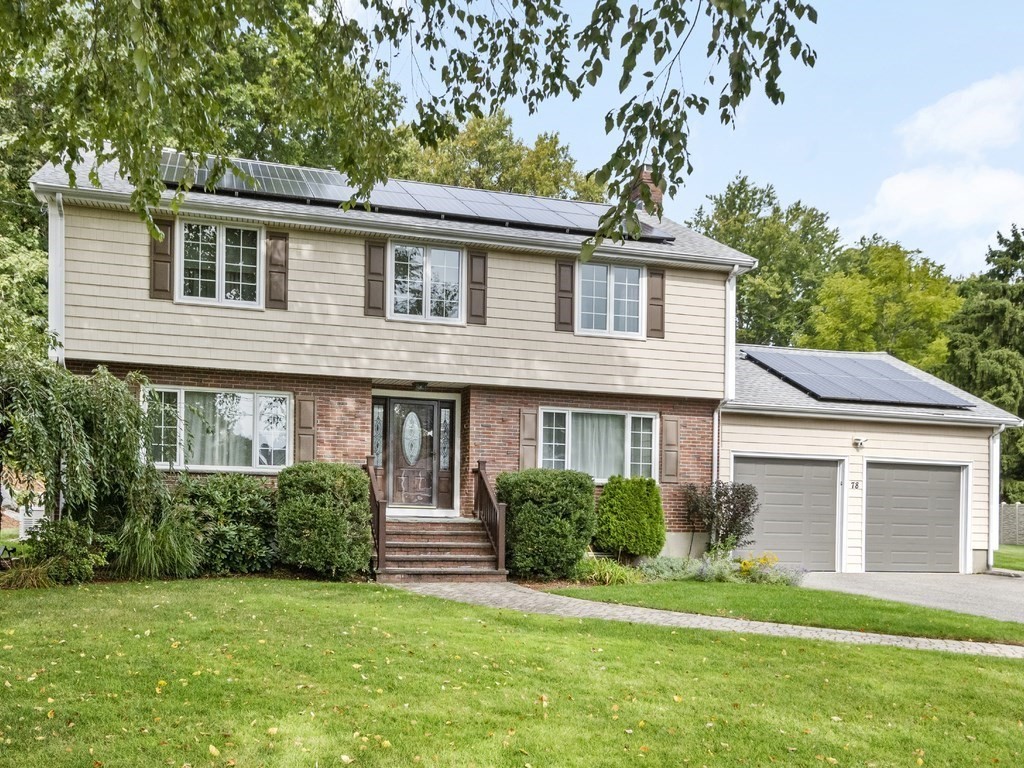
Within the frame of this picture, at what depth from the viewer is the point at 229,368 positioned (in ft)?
47.4

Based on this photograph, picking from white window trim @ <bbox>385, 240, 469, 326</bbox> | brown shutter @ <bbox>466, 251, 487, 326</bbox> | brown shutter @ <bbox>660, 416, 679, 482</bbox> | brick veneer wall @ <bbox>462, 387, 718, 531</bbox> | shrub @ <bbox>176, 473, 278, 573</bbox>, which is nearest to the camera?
shrub @ <bbox>176, 473, 278, 573</bbox>

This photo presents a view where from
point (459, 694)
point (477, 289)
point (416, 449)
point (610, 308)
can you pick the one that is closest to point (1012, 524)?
point (610, 308)

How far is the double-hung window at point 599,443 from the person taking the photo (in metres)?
16.1

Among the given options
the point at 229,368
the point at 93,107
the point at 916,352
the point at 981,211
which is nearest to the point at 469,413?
the point at 229,368

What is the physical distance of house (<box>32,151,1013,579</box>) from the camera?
14.1 metres

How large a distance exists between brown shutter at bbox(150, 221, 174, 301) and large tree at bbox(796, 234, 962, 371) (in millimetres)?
22757

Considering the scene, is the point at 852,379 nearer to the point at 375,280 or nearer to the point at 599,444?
the point at 599,444

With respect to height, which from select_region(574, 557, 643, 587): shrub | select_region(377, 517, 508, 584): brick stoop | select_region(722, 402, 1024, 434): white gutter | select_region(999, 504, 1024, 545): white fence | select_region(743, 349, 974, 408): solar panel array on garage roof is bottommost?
select_region(999, 504, 1024, 545): white fence

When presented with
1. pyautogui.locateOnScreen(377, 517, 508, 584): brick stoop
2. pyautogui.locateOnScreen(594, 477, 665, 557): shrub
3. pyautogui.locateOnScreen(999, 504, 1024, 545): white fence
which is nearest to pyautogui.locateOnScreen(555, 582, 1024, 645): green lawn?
pyautogui.locateOnScreen(377, 517, 508, 584): brick stoop

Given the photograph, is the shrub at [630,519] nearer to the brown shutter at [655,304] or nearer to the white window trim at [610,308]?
the white window trim at [610,308]

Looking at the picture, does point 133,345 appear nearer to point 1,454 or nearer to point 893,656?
point 1,454

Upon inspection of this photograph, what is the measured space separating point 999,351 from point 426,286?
26.7 meters

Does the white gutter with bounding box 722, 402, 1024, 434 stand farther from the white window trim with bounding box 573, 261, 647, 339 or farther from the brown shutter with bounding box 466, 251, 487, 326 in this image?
the brown shutter with bounding box 466, 251, 487, 326

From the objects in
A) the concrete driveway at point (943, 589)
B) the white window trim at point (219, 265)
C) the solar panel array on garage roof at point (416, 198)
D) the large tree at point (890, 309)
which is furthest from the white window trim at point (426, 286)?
the large tree at point (890, 309)
